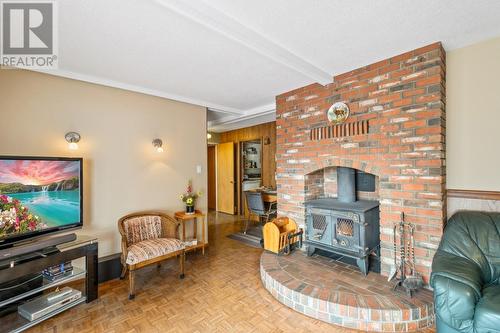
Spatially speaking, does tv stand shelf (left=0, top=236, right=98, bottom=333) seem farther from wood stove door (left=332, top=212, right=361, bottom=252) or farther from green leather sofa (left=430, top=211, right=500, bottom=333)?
green leather sofa (left=430, top=211, right=500, bottom=333)

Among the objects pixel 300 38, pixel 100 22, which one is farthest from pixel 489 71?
pixel 100 22

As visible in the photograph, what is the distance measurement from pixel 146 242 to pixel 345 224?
2.30 meters

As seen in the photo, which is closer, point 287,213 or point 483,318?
point 483,318

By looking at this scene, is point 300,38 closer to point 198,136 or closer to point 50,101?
point 198,136

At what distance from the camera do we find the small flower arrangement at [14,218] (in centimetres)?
184

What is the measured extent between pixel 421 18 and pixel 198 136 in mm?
2962

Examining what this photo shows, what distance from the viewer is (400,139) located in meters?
Answer: 2.21

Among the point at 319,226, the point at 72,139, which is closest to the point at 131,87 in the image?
the point at 72,139

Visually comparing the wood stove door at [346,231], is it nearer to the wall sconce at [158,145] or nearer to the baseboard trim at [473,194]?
the baseboard trim at [473,194]

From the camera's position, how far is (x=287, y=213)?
324 centimetres

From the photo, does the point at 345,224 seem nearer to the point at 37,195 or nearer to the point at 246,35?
the point at 246,35

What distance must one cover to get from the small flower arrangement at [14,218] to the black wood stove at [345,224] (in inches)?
110

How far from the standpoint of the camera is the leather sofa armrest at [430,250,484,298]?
4.86 ft

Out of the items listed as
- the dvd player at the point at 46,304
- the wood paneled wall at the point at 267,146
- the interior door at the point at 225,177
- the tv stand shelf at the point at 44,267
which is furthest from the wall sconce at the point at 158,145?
the interior door at the point at 225,177
